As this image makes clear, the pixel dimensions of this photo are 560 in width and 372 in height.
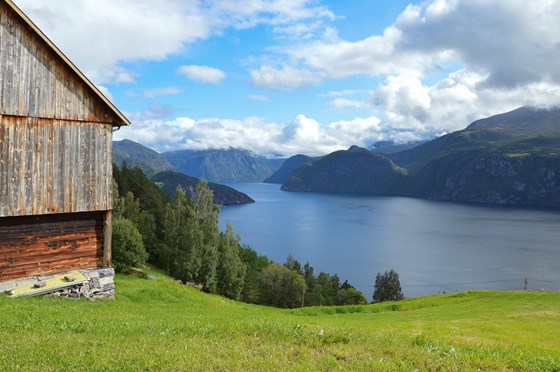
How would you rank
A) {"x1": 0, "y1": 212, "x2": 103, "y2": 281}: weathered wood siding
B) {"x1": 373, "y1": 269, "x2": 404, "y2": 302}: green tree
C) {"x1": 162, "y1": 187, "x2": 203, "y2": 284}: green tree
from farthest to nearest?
{"x1": 373, "y1": 269, "x2": 404, "y2": 302}: green tree, {"x1": 162, "y1": 187, "x2": 203, "y2": 284}: green tree, {"x1": 0, "y1": 212, "x2": 103, "y2": 281}: weathered wood siding

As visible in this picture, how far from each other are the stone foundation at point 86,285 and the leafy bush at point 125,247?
23651 millimetres

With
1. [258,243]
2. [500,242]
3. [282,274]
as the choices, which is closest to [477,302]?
[282,274]

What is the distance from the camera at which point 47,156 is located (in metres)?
23.0

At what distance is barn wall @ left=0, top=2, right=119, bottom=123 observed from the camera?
856 inches

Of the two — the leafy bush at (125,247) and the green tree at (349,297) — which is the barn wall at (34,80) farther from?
the green tree at (349,297)

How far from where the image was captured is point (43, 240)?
23875 mm

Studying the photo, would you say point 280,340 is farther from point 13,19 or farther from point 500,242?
point 500,242

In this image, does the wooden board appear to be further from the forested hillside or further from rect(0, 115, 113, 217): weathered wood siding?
the forested hillside

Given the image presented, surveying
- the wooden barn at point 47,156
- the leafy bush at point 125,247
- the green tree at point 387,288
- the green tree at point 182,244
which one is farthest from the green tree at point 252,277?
the wooden barn at point 47,156

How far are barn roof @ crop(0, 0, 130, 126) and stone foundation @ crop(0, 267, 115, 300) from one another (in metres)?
9.92

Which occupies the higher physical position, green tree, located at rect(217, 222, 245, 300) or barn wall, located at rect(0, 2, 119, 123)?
barn wall, located at rect(0, 2, 119, 123)

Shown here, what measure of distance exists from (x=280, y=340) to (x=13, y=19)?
2287 cm

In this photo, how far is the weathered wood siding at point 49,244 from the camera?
2273 cm

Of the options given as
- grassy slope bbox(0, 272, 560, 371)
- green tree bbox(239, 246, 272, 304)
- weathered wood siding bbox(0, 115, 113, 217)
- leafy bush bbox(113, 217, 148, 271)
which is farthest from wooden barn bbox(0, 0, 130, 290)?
green tree bbox(239, 246, 272, 304)
